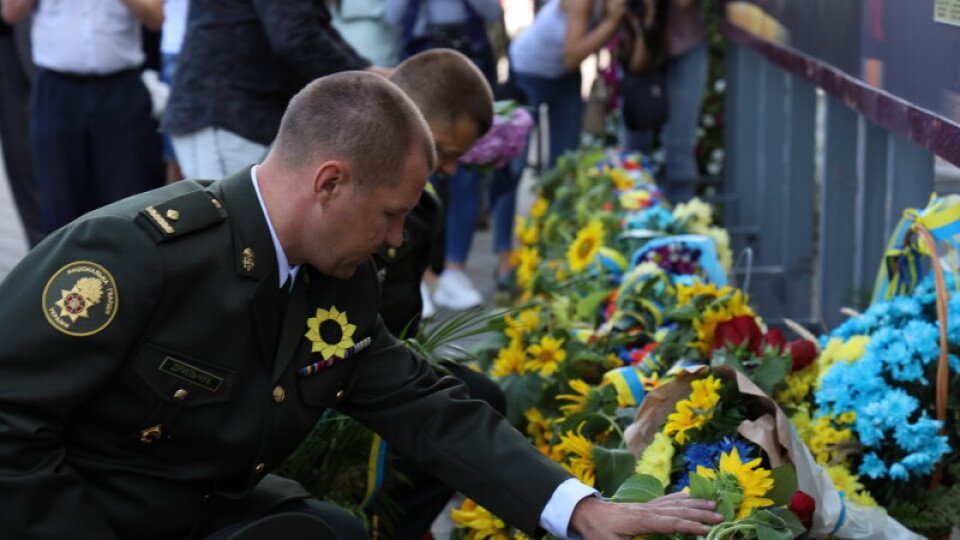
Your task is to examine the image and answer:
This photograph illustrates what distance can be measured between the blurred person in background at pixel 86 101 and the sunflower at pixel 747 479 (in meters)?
3.53

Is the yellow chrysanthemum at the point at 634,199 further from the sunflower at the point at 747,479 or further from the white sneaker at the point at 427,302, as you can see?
the sunflower at the point at 747,479

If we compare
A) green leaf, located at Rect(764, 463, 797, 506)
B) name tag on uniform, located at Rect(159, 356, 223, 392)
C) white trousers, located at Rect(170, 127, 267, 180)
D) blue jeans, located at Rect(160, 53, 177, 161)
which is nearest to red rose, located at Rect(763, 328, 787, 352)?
green leaf, located at Rect(764, 463, 797, 506)

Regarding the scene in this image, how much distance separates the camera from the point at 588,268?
167 inches

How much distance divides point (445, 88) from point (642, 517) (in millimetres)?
1320

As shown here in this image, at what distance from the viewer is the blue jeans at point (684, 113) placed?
22.2 feet

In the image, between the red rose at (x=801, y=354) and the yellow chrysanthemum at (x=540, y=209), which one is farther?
the yellow chrysanthemum at (x=540, y=209)

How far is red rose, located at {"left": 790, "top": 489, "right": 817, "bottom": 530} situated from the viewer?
234 centimetres

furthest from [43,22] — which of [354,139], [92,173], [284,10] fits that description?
[354,139]

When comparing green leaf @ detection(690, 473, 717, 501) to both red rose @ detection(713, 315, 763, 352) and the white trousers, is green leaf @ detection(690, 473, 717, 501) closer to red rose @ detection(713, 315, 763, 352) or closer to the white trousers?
red rose @ detection(713, 315, 763, 352)

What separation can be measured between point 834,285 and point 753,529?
2814 mm

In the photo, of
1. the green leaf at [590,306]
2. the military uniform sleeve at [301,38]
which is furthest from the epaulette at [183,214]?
the military uniform sleeve at [301,38]

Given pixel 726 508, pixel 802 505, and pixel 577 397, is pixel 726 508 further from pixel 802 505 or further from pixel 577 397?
pixel 577 397

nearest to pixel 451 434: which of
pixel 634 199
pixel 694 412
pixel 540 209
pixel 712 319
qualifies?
pixel 694 412

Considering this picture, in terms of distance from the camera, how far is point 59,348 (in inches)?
76.1
